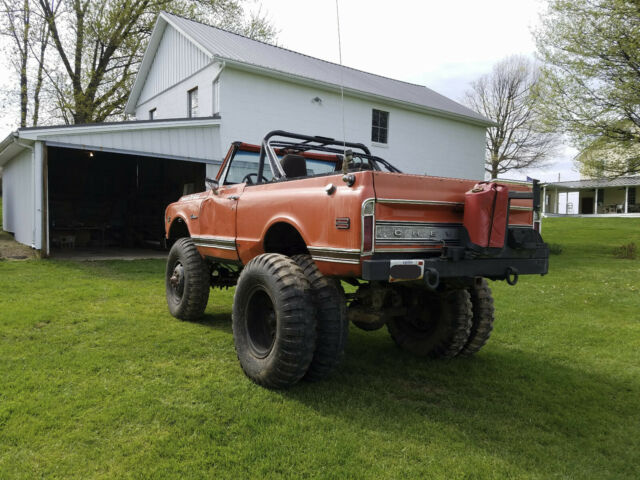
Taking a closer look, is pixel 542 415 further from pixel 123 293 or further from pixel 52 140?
pixel 52 140

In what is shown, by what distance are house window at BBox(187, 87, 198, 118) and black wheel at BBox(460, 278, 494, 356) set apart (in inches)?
529

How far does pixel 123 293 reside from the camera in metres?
7.56

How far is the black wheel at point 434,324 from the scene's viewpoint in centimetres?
439

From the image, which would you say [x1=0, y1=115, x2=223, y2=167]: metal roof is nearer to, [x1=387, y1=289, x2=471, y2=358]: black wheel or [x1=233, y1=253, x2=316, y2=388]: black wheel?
[x1=233, y1=253, x2=316, y2=388]: black wheel

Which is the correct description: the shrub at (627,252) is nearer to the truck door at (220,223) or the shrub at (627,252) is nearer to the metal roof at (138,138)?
the metal roof at (138,138)

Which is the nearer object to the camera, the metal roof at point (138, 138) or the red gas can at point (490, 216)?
the red gas can at point (490, 216)

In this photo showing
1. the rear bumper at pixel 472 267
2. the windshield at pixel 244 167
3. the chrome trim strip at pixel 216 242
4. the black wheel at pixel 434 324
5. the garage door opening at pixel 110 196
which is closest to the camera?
the rear bumper at pixel 472 267

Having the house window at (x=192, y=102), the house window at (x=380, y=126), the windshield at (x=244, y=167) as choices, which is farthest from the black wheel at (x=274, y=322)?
the house window at (x=380, y=126)

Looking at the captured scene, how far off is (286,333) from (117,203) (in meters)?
17.3

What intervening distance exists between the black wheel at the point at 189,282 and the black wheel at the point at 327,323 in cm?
239

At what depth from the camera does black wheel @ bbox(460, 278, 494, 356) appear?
14.9ft

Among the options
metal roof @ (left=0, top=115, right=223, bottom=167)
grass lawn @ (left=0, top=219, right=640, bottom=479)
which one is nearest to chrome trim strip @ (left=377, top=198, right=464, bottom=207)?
grass lawn @ (left=0, top=219, right=640, bottom=479)

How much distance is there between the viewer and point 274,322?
387 centimetres

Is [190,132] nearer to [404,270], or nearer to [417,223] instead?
[417,223]
